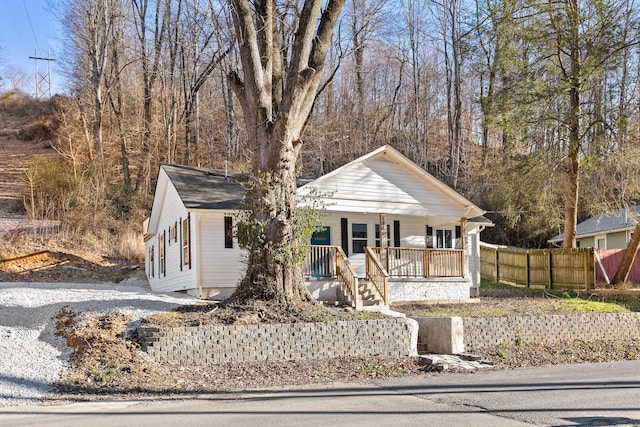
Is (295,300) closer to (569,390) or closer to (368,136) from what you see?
(569,390)

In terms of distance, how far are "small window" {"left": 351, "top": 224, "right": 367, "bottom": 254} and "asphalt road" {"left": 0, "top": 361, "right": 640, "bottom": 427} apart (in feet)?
31.9

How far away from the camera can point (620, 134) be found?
2117 cm

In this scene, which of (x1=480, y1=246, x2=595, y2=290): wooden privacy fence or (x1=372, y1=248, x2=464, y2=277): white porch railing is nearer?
(x1=372, y1=248, x2=464, y2=277): white porch railing

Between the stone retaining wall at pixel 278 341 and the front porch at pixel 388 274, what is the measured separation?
11.3 feet

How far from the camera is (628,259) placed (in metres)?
23.8

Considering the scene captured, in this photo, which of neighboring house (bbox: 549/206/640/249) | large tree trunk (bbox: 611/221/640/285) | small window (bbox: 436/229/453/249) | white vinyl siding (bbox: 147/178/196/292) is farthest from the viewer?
neighboring house (bbox: 549/206/640/249)

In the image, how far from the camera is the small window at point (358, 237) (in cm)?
2070

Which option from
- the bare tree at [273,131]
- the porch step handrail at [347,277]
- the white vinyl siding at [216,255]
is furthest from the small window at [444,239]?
the bare tree at [273,131]

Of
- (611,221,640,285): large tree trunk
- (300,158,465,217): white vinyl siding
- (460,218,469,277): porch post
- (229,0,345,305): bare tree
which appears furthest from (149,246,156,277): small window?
(611,221,640,285): large tree trunk

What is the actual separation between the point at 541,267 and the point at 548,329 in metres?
11.6

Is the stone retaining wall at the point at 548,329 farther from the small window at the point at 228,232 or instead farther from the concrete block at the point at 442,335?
the small window at the point at 228,232

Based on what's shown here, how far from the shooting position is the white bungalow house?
18031mm

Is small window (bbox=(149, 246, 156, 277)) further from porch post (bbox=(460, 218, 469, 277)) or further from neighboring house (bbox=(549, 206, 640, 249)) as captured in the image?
neighboring house (bbox=(549, 206, 640, 249))

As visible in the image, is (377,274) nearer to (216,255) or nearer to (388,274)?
(388,274)
